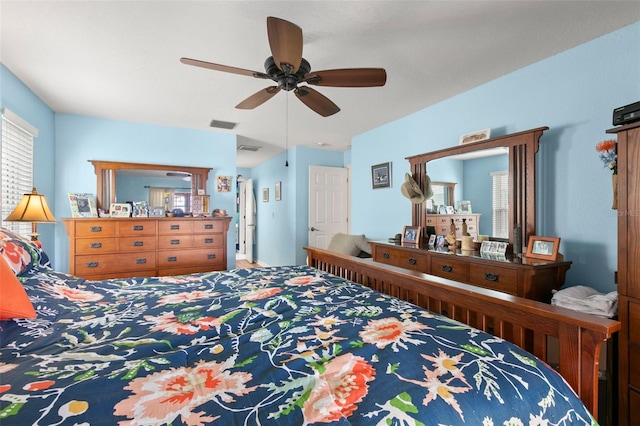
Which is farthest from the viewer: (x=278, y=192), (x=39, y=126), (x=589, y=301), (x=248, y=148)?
(x=278, y=192)

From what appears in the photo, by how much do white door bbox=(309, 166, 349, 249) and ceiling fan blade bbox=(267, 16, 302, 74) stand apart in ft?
12.0

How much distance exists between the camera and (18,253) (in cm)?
145

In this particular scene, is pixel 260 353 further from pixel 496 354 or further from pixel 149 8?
pixel 149 8

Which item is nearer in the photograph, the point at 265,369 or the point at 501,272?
the point at 265,369

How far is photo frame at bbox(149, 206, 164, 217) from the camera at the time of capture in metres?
4.01

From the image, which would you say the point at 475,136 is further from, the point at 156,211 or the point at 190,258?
the point at 156,211

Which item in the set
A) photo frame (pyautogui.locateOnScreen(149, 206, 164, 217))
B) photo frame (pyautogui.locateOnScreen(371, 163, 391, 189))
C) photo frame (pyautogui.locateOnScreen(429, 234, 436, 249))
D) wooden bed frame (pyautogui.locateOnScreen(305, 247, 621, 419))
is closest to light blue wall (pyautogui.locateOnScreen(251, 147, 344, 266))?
photo frame (pyautogui.locateOnScreen(371, 163, 391, 189))

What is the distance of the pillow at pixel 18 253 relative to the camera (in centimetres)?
137

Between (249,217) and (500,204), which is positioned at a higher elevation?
(500,204)

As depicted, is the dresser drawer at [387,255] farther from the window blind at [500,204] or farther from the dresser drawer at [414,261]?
the window blind at [500,204]

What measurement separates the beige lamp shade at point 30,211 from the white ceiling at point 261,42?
109 cm

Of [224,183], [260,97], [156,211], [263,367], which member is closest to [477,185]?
[260,97]

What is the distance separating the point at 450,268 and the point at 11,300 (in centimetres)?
262

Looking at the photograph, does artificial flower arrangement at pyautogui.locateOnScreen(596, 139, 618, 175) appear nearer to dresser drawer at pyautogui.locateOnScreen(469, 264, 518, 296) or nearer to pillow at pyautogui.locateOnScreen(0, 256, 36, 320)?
dresser drawer at pyautogui.locateOnScreen(469, 264, 518, 296)
